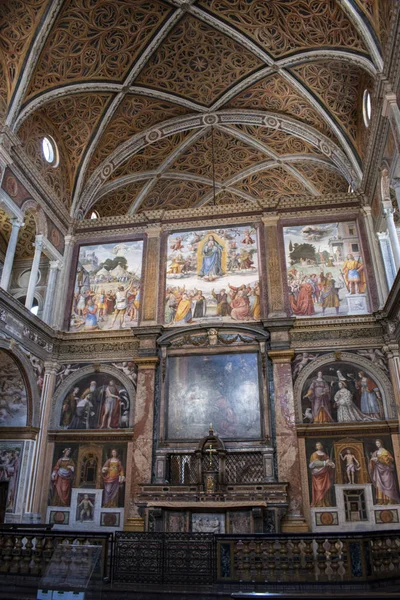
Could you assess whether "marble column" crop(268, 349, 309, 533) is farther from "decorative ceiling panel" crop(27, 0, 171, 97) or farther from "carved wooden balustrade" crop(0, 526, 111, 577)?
"decorative ceiling panel" crop(27, 0, 171, 97)

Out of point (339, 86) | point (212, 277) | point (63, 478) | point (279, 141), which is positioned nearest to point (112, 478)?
point (63, 478)

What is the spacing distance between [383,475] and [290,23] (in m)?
14.7

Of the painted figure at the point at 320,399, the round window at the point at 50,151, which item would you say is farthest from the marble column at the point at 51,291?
the painted figure at the point at 320,399

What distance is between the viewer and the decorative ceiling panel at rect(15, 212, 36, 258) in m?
20.3

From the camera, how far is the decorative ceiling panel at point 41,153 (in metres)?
18.2

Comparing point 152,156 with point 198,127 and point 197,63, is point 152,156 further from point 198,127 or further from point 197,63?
point 197,63

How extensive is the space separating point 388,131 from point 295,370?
7.92 m

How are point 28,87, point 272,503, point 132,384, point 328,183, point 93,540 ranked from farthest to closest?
point 328,183
point 132,384
point 28,87
point 272,503
point 93,540

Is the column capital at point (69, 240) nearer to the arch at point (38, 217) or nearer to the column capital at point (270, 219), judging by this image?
the arch at point (38, 217)

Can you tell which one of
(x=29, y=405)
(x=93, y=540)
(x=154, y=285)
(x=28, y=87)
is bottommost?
(x=93, y=540)

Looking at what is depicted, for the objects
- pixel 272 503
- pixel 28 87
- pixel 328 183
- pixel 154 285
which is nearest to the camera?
pixel 272 503

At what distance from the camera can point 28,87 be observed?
1700cm

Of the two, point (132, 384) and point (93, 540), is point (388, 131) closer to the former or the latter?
point (132, 384)

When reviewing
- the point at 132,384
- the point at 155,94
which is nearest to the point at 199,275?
the point at 132,384
